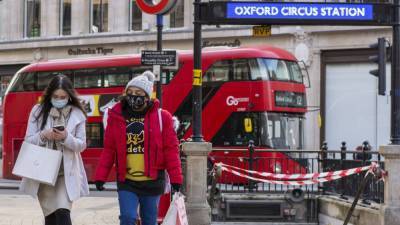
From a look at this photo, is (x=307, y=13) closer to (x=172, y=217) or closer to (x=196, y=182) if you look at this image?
(x=196, y=182)

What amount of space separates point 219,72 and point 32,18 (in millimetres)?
18346

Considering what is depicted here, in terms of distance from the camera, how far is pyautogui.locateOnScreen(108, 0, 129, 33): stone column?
113 ft

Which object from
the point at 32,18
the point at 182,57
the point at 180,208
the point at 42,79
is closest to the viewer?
the point at 180,208

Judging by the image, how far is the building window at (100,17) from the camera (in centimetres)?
3534

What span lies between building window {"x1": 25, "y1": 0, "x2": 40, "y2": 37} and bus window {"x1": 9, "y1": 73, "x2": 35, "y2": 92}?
11.6 m

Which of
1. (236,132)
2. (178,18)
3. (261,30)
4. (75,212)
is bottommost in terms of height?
(75,212)

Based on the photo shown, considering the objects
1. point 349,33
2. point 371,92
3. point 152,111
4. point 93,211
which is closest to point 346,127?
point 371,92

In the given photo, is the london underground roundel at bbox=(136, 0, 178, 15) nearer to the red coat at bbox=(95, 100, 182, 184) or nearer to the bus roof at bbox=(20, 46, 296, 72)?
the red coat at bbox=(95, 100, 182, 184)

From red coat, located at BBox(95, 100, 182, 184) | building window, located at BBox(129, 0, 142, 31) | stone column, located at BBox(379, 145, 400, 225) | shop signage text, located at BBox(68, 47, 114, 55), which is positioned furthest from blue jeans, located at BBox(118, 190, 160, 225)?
shop signage text, located at BBox(68, 47, 114, 55)

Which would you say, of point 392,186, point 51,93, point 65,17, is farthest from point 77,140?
point 65,17

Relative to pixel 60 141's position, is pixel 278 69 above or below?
above

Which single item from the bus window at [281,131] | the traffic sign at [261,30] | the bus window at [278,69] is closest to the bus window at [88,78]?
the bus window at [278,69]

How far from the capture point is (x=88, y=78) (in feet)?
78.9

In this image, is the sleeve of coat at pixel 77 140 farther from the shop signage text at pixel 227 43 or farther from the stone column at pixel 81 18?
the stone column at pixel 81 18
